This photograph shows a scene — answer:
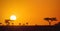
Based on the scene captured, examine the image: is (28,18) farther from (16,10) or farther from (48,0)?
(48,0)

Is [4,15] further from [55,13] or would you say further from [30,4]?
[55,13]

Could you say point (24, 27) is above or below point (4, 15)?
below

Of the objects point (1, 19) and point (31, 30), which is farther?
point (1, 19)

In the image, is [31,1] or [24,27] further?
[31,1]

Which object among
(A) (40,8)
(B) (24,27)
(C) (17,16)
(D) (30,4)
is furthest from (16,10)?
(B) (24,27)

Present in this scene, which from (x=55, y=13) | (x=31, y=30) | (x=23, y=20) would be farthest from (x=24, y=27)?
(x=55, y=13)

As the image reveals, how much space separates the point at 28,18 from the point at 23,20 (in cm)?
18

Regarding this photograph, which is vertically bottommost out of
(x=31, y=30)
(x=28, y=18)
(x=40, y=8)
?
(x=31, y=30)

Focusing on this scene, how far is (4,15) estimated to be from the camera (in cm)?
493

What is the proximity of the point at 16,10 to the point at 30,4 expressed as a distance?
0.52 m

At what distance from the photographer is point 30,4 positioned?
494 centimetres

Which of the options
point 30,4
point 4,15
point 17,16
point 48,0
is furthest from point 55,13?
point 4,15

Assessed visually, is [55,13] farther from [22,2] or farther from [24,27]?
[24,27]

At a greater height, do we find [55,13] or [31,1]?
[31,1]
